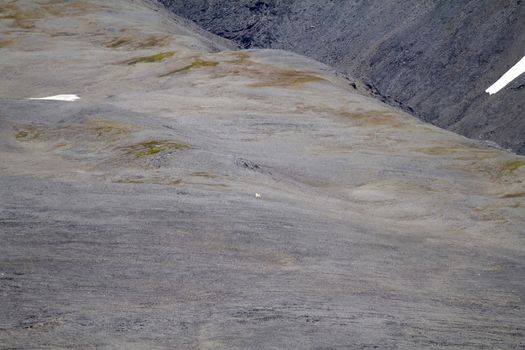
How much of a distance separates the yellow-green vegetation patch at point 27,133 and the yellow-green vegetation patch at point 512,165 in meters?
19.7

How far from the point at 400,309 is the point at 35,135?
71.5 feet

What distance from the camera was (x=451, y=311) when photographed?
17.7m

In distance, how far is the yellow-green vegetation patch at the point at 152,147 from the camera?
3020 cm

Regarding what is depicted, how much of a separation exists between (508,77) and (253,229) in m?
67.0

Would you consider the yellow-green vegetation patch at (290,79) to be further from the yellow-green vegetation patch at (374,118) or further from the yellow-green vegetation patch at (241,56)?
the yellow-green vegetation patch at (374,118)

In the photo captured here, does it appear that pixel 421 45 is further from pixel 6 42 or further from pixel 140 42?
pixel 6 42

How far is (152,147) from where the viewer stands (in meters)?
30.8

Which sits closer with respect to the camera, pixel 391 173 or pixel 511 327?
pixel 511 327

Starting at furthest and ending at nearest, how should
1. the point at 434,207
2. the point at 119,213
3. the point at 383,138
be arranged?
1. the point at 383,138
2. the point at 434,207
3. the point at 119,213

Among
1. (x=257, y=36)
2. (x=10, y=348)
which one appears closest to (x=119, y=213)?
(x=10, y=348)

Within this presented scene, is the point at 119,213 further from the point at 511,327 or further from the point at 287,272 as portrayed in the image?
the point at 511,327

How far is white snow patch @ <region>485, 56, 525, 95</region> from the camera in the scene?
266 ft

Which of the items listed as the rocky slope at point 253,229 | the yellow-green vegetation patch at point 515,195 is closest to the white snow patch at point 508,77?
the rocky slope at point 253,229

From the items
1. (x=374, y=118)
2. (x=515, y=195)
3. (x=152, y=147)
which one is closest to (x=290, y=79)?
(x=374, y=118)
